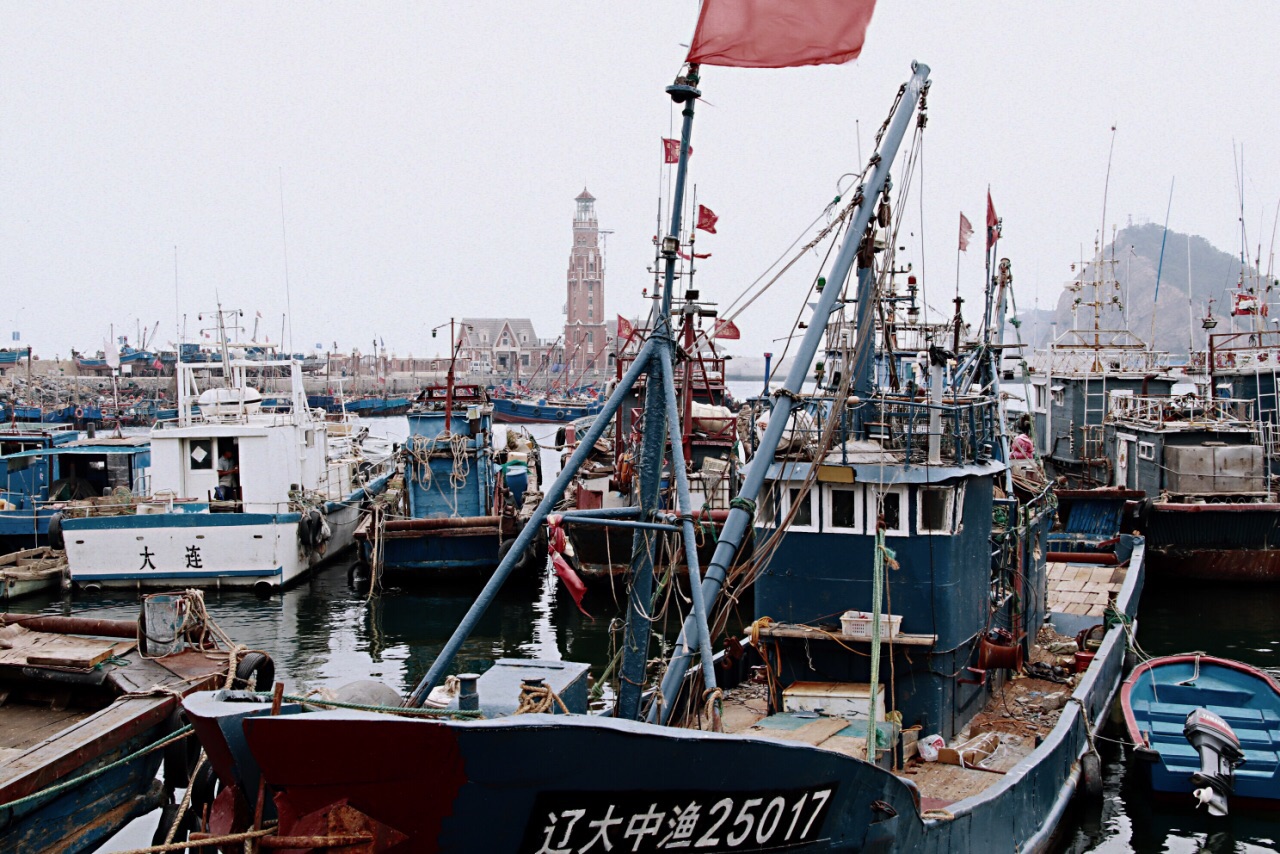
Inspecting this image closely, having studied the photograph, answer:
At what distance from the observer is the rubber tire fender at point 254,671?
36.1 feet

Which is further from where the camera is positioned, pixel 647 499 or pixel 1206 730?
pixel 1206 730

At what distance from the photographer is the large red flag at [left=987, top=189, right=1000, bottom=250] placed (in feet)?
60.5

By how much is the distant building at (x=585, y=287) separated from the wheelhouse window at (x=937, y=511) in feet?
474

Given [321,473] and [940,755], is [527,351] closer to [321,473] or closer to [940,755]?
[321,473]

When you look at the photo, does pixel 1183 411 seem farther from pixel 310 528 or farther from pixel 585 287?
pixel 585 287

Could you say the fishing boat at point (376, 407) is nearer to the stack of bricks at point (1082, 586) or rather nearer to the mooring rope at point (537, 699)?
the stack of bricks at point (1082, 586)

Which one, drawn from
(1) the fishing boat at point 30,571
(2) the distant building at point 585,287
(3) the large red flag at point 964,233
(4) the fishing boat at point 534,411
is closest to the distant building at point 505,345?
(2) the distant building at point 585,287

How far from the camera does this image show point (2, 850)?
29.1 ft

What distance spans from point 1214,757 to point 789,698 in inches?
278

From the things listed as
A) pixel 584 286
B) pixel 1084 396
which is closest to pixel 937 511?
pixel 1084 396

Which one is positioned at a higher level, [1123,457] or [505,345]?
[505,345]

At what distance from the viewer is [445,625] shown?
2414 cm

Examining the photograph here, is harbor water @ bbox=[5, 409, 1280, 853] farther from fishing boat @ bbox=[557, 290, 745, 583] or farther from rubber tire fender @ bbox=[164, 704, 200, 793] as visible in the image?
rubber tire fender @ bbox=[164, 704, 200, 793]

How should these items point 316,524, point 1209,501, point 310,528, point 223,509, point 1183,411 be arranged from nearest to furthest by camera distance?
point 223,509 → point 310,528 → point 316,524 → point 1209,501 → point 1183,411
